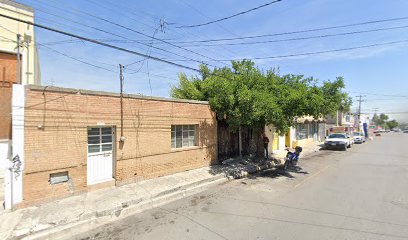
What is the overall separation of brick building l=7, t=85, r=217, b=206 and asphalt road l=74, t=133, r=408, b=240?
2.52 m

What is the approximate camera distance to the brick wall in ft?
24.2

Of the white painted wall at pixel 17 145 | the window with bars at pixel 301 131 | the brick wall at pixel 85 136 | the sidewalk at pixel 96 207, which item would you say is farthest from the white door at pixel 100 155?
the window with bars at pixel 301 131

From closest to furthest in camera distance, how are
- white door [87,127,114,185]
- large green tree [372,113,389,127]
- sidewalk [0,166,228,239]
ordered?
sidewalk [0,166,228,239]
white door [87,127,114,185]
large green tree [372,113,389,127]

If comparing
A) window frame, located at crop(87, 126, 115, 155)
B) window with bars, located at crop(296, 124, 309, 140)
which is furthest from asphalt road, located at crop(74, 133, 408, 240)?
window with bars, located at crop(296, 124, 309, 140)

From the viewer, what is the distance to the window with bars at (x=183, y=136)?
39.3 ft

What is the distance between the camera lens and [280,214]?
277 inches

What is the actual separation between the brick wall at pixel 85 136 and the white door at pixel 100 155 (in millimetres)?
306

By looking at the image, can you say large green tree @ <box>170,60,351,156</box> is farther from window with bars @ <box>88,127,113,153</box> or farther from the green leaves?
window with bars @ <box>88,127,113,153</box>

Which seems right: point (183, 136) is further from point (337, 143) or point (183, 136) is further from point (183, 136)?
point (337, 143)

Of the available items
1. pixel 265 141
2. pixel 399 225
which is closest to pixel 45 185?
pixel 399 225

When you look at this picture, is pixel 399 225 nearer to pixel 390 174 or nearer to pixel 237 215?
pixel 237 215

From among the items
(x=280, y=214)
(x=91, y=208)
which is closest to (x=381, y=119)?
(x=280, y=214)

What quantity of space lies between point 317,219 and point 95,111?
7.61m

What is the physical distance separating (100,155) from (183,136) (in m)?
4.29
